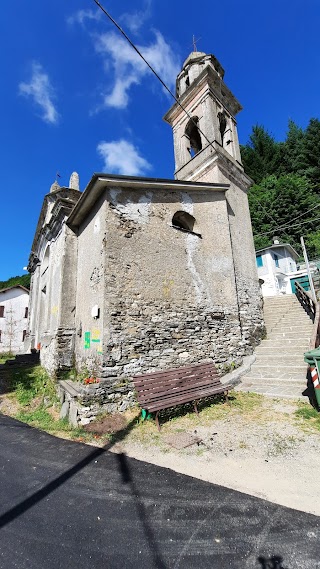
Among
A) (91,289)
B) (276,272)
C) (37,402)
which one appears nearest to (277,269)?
(276,272)

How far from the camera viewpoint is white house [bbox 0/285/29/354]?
1042 inches

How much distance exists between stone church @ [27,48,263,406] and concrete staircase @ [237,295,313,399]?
0.75 metres

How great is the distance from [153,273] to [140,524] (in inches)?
220

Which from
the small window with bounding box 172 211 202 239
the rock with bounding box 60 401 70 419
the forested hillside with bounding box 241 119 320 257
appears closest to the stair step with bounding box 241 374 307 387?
the small window with bounding box 172 211 202 239

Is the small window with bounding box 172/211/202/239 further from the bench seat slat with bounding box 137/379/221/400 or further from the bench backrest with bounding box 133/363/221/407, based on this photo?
the bench seat slat with bounding box 137/379/221/400

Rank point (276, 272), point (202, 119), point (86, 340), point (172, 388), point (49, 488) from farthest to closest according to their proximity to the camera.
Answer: point (276, 272) → point (202, 119) → point (86, 340) → point (172, 388) → point (49, 488)

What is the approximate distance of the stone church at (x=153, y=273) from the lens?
6762 mm

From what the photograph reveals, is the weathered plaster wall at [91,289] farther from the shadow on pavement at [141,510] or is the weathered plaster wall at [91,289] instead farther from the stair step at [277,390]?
the stair step at [277,390]

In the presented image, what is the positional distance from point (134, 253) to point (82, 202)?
8.58 ft

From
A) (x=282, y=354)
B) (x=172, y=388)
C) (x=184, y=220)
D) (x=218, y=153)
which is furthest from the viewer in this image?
(x=218, y=153)

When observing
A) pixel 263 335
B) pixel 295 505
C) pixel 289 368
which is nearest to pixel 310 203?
pixel 263 335

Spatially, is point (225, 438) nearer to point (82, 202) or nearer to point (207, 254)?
point (207, 254)

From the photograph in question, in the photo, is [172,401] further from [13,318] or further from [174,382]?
[13,318]

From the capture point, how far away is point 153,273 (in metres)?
7.44
